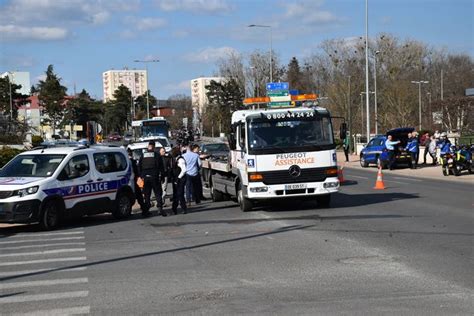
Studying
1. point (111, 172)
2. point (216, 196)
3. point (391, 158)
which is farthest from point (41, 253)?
point (391, 158)

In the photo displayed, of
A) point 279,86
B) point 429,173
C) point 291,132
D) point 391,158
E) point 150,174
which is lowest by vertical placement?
point 429,173

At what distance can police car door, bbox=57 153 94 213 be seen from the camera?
1474cm

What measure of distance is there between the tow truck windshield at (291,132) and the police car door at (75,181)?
3.94 meters

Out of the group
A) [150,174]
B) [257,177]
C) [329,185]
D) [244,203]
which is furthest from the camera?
[150,174]

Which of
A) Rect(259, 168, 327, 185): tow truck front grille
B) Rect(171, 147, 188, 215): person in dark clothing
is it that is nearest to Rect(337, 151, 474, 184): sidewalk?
Rect(259, 168, 327, 185): tow truck front grille

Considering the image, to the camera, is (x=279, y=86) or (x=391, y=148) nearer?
(x=279, y=86)

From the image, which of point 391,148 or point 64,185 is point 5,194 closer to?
point 64,185

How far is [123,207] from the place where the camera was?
1669 centimetres

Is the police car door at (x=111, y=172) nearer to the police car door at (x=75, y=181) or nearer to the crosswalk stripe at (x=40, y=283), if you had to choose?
the police car door at (x=75, y=181)

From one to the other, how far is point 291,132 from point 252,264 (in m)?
7.31

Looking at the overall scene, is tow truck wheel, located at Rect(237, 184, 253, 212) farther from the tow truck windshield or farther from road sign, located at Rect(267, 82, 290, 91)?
road sign, located at Rect(267, 82, 290, 91)

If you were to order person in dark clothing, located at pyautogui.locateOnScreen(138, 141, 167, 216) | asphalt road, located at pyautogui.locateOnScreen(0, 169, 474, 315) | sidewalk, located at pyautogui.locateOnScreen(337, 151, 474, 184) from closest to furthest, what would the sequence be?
asphalt road, located at pyautogui.locateOnScreen(0, 169, 474, 315), person in dark clothing, located at pyautogui.locateOnScreen(138, 141, 167, 216), sidewalk, located at pyautogui.locateOnScreen(337, 151, 474, 184)

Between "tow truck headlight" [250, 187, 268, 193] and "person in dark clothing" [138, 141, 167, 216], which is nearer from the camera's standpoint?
"tow truck headlight" [250, 187, 268, 193]

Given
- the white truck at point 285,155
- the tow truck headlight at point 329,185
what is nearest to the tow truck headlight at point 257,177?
the white truck at point 285,155
